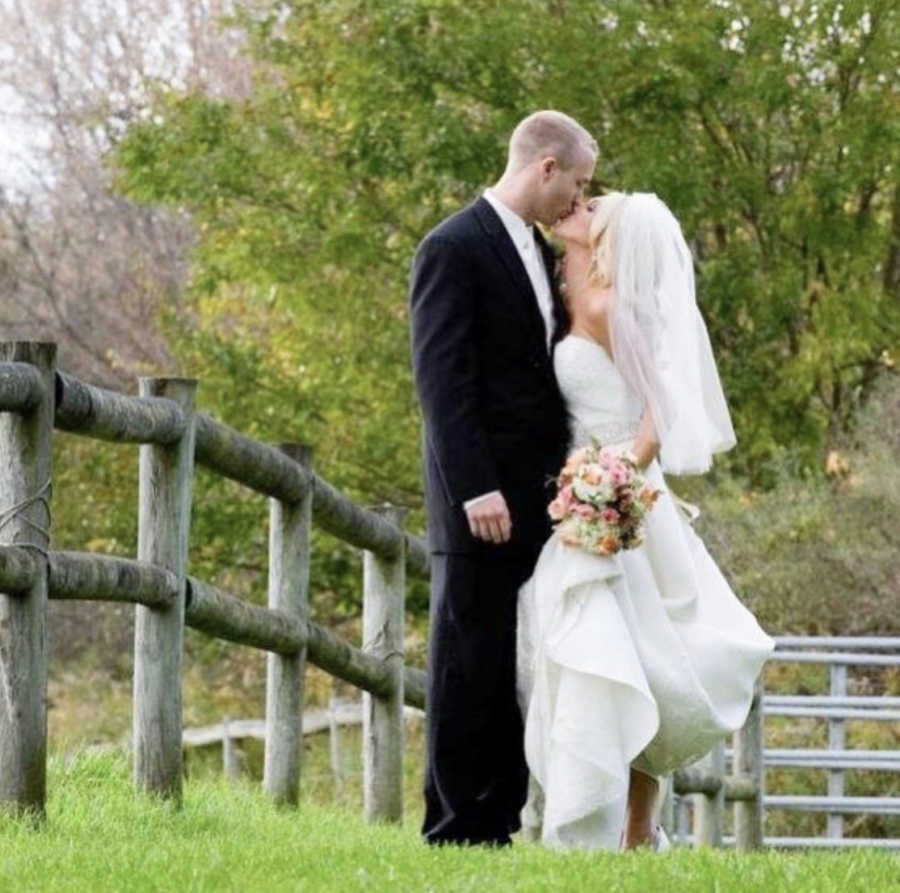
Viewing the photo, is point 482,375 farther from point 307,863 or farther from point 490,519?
point 307,863

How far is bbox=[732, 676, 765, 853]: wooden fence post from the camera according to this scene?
1341cm

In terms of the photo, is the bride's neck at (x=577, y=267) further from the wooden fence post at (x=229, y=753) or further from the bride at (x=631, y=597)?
the wooden fence post at (x=229, y=753)

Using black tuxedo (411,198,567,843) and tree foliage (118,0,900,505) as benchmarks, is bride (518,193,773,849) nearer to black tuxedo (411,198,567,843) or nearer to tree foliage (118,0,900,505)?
black tuxedo (411,198,567,843)

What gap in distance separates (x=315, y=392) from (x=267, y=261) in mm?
1197

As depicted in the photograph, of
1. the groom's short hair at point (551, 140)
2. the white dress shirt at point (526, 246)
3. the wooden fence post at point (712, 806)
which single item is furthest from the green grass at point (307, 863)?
the wooden fence post at point (712, 806)

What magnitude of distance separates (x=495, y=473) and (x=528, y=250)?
2.24 ft

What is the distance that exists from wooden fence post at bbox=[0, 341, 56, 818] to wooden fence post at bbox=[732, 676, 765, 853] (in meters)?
6.33

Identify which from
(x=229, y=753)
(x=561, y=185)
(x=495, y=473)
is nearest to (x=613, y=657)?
(x=495, y=473)

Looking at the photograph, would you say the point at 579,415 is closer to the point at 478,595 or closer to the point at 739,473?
the point at 478,595

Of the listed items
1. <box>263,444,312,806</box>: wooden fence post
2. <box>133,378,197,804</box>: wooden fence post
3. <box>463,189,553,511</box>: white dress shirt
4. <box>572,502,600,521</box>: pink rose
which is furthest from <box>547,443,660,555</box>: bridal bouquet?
<box>263,444,312,806</box>: wooden fence post

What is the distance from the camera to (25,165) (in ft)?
118

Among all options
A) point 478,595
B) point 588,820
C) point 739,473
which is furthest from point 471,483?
point 739,473

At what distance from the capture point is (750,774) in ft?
44.1

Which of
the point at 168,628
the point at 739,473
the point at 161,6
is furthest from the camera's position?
the point at 161,6
